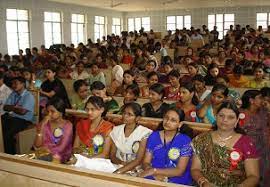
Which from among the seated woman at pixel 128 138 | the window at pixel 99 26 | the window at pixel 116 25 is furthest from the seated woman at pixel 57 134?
the window at pixel 116 25

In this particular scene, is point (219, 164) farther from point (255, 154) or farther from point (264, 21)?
point (264, 21)

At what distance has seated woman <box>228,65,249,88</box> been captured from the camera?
5887 millimetres

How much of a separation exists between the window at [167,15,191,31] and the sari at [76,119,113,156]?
15.0m

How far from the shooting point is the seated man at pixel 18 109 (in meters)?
4.61

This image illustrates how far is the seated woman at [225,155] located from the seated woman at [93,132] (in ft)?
2.94

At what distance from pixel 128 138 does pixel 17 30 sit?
10.1 meters

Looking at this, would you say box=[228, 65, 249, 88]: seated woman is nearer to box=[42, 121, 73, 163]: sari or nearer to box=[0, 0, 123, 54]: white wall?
box=[42, 121, 73, 163]: sari

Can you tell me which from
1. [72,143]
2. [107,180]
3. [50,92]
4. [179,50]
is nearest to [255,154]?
[107,180]

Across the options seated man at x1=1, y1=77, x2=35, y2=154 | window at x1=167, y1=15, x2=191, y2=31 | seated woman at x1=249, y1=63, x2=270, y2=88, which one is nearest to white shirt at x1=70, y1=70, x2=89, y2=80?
seated man at x1=1, y1=77, x2=35, y2=154

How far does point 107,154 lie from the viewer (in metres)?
3.01

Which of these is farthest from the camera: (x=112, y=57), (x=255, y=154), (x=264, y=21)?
(x=264, y=21)

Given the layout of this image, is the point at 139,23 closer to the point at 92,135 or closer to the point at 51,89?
the point at 51,89

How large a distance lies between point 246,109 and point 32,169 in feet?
8.30

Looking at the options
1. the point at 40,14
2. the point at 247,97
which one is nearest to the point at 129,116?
the point at 247,97
